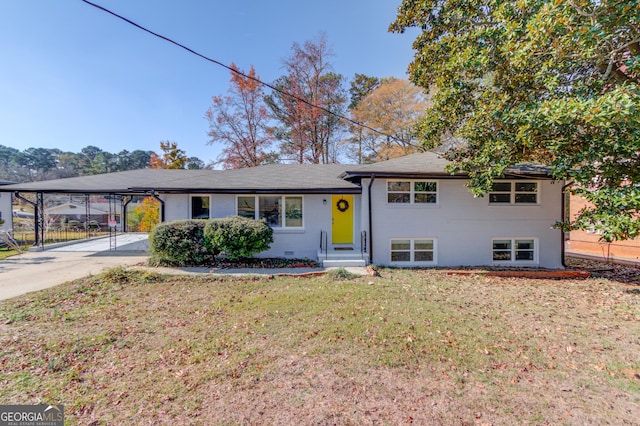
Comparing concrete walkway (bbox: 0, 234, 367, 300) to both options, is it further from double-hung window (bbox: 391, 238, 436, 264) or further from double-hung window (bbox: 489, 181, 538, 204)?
double-hung window (bbox: 489, 181, 538, 204)

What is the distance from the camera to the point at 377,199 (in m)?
9.65

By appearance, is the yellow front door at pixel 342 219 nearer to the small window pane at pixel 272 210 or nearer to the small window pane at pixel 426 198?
the small window pane at pixel 272 210

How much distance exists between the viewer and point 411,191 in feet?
32.0

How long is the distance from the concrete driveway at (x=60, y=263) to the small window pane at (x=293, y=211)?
534 cm

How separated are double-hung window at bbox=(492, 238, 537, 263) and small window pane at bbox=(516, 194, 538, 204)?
4.51ft

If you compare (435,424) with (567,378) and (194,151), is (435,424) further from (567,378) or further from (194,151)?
(194,151)

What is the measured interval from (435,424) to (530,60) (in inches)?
308

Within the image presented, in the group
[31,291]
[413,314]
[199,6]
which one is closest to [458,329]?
[413,314]

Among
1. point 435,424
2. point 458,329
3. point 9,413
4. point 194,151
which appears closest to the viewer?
point 435,424

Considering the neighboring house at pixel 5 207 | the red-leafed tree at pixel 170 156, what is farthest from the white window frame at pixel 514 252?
the neighboring house at pixel 5 207

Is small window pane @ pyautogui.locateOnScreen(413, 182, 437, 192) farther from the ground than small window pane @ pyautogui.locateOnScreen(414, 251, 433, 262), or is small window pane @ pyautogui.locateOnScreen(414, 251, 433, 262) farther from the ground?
small window pane @ pyautogui.locateOnScreen(413, 182, 437, 192)

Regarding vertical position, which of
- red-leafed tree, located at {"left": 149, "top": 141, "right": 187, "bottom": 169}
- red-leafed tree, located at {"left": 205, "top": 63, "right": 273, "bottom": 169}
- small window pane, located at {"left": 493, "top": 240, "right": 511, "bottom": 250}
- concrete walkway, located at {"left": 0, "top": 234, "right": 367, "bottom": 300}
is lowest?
concrete walkway, located at {"left": 0, "top": 234, "right": 367, "bottom": 300}

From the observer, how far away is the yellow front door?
10.4m

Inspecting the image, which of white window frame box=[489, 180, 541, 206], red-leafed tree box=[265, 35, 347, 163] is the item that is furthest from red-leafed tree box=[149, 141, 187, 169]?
white window frame box=[489, 180, 541, 206]
